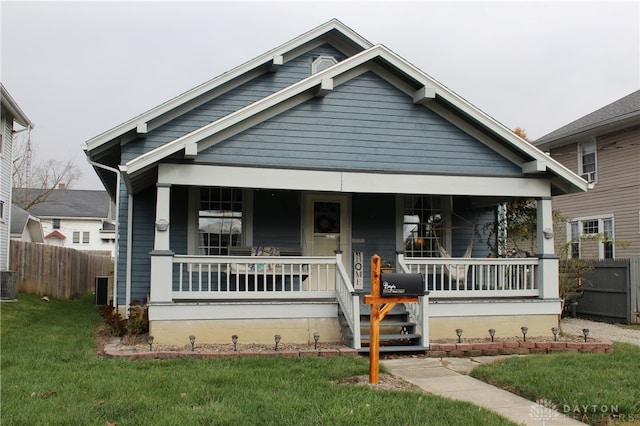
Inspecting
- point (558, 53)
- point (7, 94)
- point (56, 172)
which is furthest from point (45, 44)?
point (56, 172)

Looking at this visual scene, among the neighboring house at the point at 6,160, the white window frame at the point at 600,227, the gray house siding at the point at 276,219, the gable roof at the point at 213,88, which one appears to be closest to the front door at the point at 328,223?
the gray house siding at the point at 276,219

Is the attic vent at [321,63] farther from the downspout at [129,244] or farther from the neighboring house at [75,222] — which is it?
A: the neighboring house at [75,222]

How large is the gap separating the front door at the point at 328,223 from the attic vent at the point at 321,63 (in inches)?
120

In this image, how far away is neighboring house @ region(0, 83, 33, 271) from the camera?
64.7 feet

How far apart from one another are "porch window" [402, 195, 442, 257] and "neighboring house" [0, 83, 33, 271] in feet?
44.2

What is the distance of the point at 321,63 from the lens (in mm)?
13555

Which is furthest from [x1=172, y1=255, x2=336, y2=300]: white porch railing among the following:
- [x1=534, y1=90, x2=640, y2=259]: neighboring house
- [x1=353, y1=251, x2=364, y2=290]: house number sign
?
[x1=534, y1=90, x2=640, y2=259]: neighboring house

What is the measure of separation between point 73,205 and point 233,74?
147ft

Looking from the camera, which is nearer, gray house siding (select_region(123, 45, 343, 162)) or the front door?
gray house siding (select_region(123, 45, 343, 162))

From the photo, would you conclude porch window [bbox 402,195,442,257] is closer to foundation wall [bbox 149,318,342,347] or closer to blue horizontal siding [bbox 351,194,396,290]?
blue horizontal siding [bbox 351,194,396,290]

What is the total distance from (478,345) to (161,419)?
578 cm

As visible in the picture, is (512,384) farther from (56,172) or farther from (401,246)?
(56,172)

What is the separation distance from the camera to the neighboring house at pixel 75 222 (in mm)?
50656

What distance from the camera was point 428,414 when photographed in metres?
5.42
